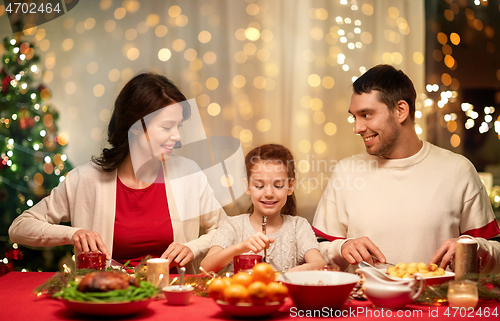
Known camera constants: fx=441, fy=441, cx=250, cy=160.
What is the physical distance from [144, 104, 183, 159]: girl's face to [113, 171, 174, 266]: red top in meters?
0.22

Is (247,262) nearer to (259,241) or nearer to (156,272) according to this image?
(259,241)

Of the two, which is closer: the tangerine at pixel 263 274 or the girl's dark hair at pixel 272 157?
the tangerine at pixel 263 274

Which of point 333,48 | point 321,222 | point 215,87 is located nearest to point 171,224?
point 321,222

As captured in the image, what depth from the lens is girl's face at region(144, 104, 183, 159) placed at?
2.23 m

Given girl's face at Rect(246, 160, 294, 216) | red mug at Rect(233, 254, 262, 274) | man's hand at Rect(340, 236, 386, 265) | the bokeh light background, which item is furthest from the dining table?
the bokeh light background

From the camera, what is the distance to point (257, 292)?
1096 mm

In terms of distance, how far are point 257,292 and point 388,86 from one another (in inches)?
55.8

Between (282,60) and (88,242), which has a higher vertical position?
(282,60)

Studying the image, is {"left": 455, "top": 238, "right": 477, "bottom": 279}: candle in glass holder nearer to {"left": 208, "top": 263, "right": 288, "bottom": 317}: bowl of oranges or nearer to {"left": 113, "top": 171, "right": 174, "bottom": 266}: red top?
{"left": 208, "top": 263, "right": 288, "bottom": 317}: bowl of oranges

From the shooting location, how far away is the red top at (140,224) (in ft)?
7.08

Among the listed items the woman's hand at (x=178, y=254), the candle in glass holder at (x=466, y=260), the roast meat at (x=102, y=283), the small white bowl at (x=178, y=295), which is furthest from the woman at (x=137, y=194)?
the candle in glass holder at (x=466, y=260)

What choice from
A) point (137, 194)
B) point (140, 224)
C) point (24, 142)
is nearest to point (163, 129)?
point (137, 194)

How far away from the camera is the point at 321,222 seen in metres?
2.23

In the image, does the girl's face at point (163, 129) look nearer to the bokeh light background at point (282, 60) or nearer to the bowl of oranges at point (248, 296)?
the bokeh light background at point (282, 60)
